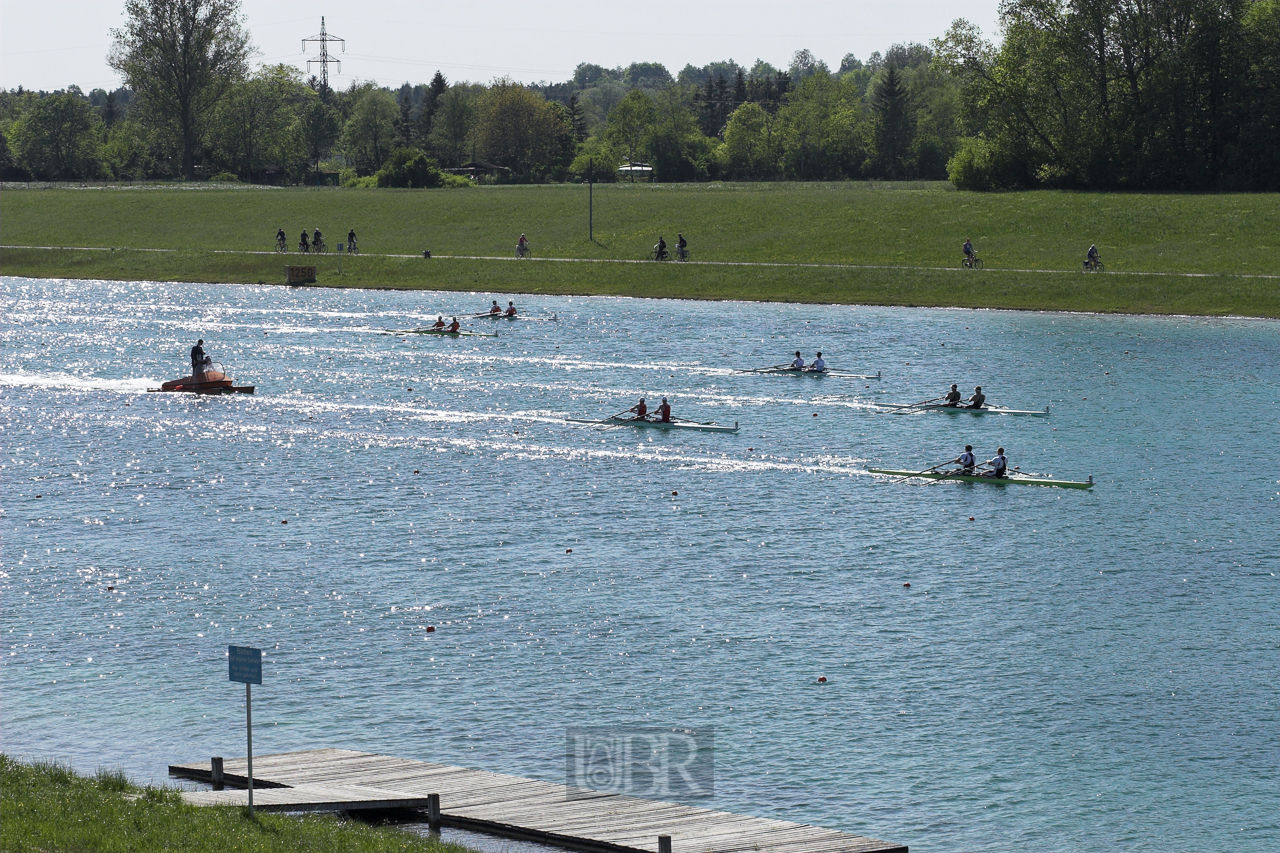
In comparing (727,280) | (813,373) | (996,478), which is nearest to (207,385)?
(813,373)

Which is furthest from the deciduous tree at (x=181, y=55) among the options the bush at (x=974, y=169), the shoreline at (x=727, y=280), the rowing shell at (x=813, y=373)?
the rowing shell at (x=813, y=373)

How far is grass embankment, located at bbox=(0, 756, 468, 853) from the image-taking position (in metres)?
17.6

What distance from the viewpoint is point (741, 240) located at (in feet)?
362

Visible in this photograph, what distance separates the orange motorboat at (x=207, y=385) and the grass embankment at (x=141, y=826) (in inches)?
1707

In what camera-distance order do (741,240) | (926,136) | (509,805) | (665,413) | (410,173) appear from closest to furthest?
(509,805) → (665,413) → (741,240) → (410,173) → (926,136)

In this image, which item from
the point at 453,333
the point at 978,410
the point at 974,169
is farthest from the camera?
the point at 974,169

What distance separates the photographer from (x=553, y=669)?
94.8ft

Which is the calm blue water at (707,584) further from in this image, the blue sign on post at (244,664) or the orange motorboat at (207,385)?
the blue sign on post at (244,664)

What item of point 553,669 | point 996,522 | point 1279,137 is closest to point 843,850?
point 553,669

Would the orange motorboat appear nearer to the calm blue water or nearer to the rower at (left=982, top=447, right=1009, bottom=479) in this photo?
the calm blue water

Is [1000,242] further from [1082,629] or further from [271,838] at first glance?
[271,838]

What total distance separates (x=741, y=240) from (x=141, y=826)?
94673mm

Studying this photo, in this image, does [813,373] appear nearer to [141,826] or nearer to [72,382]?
[72,382]

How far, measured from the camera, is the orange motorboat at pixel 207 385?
207 feet
